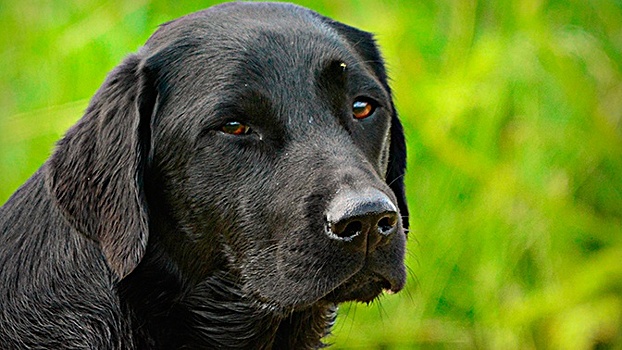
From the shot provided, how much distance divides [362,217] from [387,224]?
11 cm

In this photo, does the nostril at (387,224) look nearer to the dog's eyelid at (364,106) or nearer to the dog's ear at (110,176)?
the dog's eyelid at (364,106)

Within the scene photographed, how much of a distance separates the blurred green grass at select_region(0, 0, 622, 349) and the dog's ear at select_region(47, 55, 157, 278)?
6.94ft

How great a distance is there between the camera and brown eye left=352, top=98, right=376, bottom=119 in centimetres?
325

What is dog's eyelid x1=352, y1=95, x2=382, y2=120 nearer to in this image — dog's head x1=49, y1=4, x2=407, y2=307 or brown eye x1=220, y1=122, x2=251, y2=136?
dog's head x1=49, y1=4, x2=407, y2=307

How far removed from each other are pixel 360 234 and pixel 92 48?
3221 mm

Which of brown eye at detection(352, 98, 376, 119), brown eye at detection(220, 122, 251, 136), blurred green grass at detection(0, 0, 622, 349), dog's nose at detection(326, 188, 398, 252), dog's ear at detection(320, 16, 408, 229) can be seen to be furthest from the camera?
blurred green grass at detection(0, 0, 622, 349)

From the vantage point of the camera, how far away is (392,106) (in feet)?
11.5

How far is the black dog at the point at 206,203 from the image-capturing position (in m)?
2.96

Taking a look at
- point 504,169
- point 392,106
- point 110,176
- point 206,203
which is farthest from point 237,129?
point 504,169

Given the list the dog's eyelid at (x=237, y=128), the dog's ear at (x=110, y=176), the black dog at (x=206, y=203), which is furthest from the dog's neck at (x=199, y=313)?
the dog's eyelid at (x=237, y=128)

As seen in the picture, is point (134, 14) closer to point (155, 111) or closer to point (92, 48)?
point (92, 48)

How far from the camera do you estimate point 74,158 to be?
3.06 m

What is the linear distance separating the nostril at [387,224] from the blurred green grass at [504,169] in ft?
7.21

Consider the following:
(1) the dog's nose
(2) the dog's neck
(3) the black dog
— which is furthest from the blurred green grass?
(1) the dog's nose
